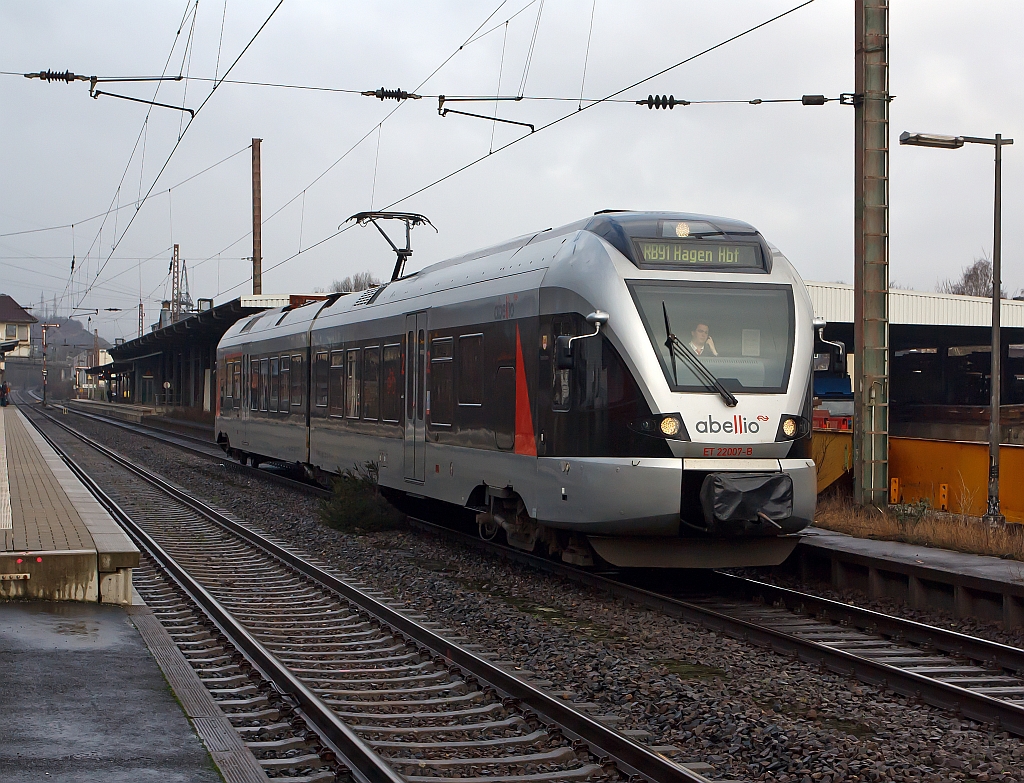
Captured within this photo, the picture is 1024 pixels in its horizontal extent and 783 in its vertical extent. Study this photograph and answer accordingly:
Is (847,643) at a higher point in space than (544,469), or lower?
lower

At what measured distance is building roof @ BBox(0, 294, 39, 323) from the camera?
15530 cm

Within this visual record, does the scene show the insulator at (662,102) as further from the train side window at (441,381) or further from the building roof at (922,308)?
the building roof at (922,308)

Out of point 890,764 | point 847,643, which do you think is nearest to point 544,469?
point 847,643

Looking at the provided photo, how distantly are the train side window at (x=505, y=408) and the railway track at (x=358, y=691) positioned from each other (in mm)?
2114

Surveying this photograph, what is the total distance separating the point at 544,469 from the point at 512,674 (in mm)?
3610

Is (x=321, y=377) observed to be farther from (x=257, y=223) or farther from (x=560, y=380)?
(x=257, y=223)

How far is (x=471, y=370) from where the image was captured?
13078 mm

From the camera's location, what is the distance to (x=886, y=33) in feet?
49.1

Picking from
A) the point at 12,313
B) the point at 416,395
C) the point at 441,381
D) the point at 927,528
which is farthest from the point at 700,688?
the point at 12,313

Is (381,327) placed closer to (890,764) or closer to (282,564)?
(282,564)

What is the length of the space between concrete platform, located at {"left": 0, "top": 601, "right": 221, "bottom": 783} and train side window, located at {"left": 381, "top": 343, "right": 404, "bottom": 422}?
697cm

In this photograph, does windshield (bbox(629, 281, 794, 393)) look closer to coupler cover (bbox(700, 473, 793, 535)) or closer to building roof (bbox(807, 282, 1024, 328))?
coupler cover (bbox(700, 473, 793, 535))

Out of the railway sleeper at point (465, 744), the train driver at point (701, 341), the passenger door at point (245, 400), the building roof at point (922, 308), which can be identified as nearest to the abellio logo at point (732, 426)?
→ the train driver at point (701, 341)

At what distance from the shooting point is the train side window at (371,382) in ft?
53.7
